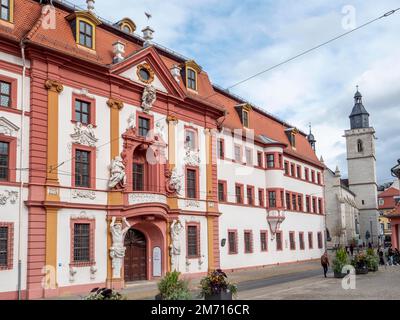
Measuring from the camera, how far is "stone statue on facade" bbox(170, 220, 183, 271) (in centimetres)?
3094

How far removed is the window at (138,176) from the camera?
97.8 ft

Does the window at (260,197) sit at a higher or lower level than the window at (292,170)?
lower

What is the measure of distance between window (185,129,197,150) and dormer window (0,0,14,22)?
14.0 m

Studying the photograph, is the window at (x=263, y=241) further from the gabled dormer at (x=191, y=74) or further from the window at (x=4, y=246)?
the window at (x=4, y=246)

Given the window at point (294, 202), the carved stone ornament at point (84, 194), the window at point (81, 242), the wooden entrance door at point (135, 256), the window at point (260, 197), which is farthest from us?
the window at point (294, 202)

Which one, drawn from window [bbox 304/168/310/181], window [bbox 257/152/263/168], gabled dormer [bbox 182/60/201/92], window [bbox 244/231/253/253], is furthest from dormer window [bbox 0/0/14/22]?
window [bbox 304/168/310/181]

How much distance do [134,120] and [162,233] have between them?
7228 mm

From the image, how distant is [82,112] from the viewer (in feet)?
87.5

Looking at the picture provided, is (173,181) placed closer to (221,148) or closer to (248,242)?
(221,148)

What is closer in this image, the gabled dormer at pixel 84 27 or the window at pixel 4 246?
the window at pixel 4 246

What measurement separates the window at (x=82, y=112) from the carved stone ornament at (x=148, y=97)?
4234 millimetres

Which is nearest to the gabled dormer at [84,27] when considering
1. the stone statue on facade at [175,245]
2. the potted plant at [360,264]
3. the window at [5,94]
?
the window at [5,94]

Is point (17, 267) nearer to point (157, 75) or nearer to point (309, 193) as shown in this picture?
point (157, 75)
